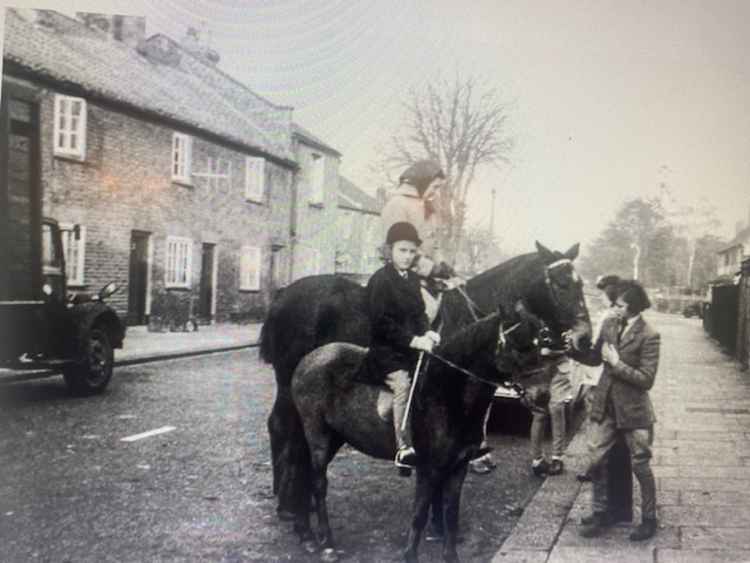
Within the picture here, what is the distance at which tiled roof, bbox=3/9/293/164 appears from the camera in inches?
163

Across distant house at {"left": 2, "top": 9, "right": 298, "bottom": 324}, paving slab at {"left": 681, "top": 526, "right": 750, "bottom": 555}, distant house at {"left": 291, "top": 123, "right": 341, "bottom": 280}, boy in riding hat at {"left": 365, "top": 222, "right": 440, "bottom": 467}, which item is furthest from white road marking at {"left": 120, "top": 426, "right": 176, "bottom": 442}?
paving slab at {"left": 681, "top": 526, "right": 750, "bottom": 555}

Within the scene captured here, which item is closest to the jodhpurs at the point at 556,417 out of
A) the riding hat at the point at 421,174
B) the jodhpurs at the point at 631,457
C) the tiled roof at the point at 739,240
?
the jodhpurs at the point at 631,457

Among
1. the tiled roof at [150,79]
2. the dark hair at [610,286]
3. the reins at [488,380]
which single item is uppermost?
the tiled roof at [150,79]

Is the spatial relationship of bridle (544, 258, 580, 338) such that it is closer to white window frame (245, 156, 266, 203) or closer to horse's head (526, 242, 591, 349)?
horse's head (526, 242, 591, 349)

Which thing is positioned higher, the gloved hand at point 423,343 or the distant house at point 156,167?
the distant house at point 156,167

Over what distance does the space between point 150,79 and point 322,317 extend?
179 cm

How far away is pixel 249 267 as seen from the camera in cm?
402

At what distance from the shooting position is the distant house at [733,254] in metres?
3.43

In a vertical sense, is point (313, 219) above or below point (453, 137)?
below

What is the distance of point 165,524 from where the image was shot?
3445 mm

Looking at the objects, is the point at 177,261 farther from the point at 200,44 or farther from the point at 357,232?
the point at 200,44

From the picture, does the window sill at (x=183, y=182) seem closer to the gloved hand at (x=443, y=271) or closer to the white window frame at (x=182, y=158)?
the white window frame at (x=182, y=158)

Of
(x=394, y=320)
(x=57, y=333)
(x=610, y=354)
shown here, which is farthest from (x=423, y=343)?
(x=57, y=333)

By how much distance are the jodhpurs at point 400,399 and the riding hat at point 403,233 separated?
551 millimetres
